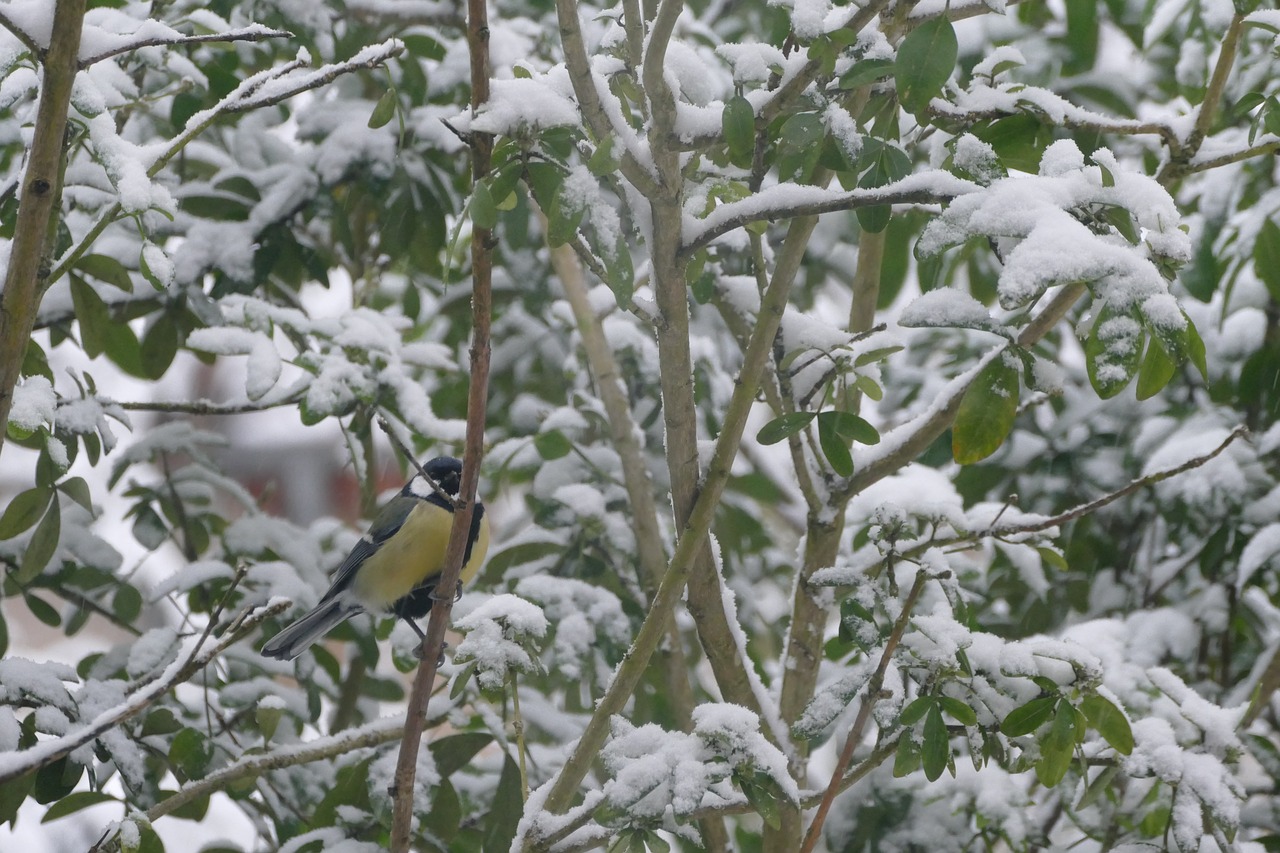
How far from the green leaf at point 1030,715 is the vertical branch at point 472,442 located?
72 cm

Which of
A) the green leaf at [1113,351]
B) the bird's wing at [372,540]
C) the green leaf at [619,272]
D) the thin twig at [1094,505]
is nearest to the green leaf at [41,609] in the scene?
the bird's wing at [372,540]

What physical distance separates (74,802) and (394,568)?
37.4 inches

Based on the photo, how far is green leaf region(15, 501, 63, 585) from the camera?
6.54 ft

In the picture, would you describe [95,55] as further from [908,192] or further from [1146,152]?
[1146,152]

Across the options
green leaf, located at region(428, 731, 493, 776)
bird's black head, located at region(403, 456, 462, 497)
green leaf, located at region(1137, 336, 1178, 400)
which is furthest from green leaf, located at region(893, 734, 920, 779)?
bird's black head, located at region(403, 456, 462, 497)

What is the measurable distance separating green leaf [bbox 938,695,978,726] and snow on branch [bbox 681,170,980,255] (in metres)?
0.61

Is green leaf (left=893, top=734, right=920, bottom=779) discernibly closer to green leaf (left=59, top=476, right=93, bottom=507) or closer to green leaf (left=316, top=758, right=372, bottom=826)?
green leaf (left=316, top=758, right=372, bottom=826)

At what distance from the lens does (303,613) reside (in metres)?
2.46

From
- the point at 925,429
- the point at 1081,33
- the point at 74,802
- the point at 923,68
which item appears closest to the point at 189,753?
the point at 74,802

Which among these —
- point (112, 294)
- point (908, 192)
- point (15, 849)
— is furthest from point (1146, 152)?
point (15, 849)

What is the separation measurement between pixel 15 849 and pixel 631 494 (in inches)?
131

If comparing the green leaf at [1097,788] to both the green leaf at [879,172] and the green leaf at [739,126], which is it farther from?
the green leaf at [739,126]

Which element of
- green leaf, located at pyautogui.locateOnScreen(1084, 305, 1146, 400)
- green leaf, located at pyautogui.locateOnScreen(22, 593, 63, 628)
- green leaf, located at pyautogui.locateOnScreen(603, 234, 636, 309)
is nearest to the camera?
green leaf, located at pyautogui.locateOnScreen(1084, 305, 1146, 400)

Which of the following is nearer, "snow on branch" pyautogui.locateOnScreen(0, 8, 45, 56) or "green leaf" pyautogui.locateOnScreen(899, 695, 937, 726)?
"snow on branch" pyautogui.locateOnScreen(0, 8, 45, 56)
